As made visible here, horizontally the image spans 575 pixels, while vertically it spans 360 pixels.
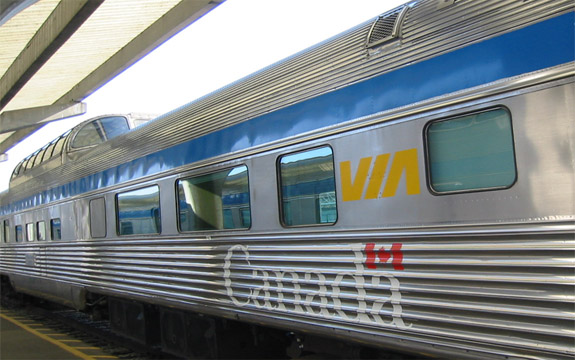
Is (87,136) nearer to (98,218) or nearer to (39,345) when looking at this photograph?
(98,218)

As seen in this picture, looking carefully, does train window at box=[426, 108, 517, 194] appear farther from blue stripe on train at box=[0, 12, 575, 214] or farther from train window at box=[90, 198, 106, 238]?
train window at box=[90, 198, 106, 238]

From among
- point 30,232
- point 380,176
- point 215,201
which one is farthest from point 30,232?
point 380,176

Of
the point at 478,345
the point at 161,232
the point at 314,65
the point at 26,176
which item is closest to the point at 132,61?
the point at 26,176

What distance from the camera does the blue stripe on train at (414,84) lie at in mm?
2891

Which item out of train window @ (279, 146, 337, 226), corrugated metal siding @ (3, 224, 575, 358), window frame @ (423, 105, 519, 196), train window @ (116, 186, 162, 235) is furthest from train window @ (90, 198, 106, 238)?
window frame @ (423, 105, 519, 196)

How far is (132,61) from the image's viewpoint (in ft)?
45.6

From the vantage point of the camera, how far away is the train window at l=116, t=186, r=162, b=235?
6514mm

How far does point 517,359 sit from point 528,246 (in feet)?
1.90

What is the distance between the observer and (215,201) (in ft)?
17.7

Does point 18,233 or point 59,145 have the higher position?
point 59,145

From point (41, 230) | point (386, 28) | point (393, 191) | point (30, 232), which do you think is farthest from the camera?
point (30, 232)

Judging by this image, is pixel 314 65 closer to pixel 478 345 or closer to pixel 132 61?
pixel 478 345

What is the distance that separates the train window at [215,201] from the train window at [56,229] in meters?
4.77

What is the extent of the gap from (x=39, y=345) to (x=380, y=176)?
6.96 metres
